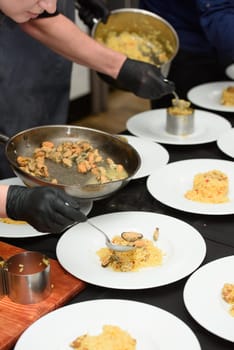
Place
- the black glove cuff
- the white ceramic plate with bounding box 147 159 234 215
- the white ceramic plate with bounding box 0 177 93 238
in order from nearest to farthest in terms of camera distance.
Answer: the black glove cuff, the white ceramic plate with bounding box 0 177 93 238, the white ceramic plate with bounding box 147 159 234 215

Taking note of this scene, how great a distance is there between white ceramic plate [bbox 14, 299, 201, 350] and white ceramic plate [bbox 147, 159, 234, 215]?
453 mm

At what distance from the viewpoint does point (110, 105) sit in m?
4.68

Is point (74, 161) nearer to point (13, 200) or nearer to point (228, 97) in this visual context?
point (13, 200)

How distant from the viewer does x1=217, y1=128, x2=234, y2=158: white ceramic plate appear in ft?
5.99

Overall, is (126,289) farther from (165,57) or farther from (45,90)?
(45,90)

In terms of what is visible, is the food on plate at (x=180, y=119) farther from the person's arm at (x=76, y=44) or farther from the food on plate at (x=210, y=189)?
the food on plate at (x=210, y=189)

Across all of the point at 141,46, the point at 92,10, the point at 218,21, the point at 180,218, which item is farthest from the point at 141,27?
the point at 180,218

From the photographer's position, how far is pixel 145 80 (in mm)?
1921

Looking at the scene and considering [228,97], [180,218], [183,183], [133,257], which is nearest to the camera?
[133,257]

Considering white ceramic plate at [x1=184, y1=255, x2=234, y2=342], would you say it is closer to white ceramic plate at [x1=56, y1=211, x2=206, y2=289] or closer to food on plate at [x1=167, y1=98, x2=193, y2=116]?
white ceramic plate at [x1=56, y1=211, x2=206, y2=289]

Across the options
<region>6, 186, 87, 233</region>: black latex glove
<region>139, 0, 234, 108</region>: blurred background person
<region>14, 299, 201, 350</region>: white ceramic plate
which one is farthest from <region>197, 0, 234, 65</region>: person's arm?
<region>14, 299, 201, 350</region>: white ceramic plate

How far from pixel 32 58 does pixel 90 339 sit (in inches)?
64.6

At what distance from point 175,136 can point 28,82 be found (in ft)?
2.60

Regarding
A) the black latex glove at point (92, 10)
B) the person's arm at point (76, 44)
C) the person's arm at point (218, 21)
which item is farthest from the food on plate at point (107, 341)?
the person's arm at point (218, 21)
